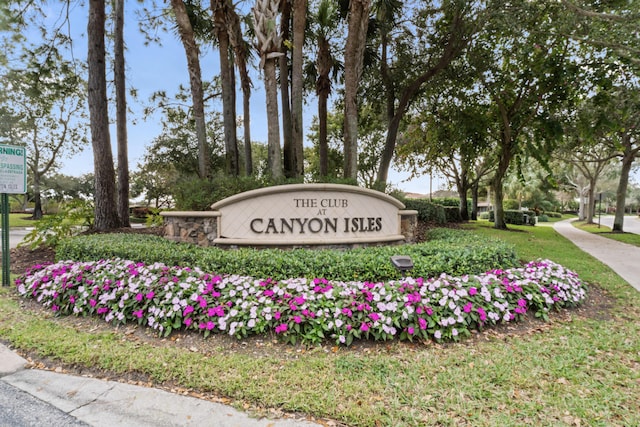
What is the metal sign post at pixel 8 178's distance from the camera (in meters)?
4.76

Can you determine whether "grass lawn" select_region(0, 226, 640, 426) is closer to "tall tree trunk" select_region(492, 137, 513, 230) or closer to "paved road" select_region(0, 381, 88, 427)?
"paved road" select_region(0, 381, 88, 427)

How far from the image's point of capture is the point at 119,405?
7.27ft

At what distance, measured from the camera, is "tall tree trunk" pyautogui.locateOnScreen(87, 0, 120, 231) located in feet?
26.6

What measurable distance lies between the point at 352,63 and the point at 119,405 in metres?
8.14

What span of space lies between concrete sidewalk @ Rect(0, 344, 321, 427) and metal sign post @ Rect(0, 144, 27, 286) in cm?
334

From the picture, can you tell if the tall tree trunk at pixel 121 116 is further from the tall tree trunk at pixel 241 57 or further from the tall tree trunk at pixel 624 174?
the tall tree trunk at pixel 624 174

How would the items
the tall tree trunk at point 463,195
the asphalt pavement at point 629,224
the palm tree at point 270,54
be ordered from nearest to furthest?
1. the palm tree at point 270,54
2. the asphalt pavement at point 629,224
3. the tall tree trunk at point 463,195

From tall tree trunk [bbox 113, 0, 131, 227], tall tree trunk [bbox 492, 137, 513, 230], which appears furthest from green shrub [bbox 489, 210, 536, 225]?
tall tree trunk [bbox 113, 0, 131, 227]

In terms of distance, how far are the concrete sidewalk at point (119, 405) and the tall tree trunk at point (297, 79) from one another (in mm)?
5821

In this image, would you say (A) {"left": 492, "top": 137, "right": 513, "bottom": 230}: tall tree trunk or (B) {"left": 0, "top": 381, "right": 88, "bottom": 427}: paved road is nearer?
(B) {"left": 0, "top": 381, "right": 88, "bottom": 427}: paved road

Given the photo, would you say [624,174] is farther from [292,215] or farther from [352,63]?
[292,215]

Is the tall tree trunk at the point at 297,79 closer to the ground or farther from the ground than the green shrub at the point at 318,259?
farther from the ground

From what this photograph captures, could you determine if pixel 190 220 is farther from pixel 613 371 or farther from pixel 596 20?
pixel 596 20

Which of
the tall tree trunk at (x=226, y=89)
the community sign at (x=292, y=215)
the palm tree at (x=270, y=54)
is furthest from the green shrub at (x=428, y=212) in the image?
the community sign at (x=292, y=215)
